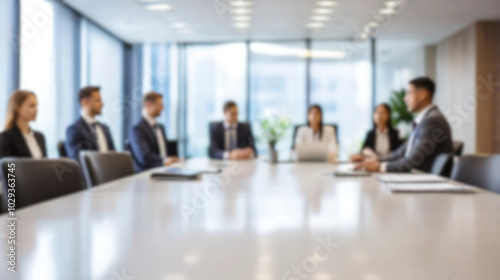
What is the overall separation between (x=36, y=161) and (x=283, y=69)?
27.0ft

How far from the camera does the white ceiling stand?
275 inches

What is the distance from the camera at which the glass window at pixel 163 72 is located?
9.88 m

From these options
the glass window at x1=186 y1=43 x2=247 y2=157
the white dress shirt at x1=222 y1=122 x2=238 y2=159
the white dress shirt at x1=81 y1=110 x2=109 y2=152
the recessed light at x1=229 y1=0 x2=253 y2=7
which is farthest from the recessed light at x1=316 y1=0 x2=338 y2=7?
the white dress shirt at x1=81 y1=110 x2=109 y2=152

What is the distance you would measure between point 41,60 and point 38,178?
516 cm

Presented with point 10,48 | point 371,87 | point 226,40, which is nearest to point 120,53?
point 226,40

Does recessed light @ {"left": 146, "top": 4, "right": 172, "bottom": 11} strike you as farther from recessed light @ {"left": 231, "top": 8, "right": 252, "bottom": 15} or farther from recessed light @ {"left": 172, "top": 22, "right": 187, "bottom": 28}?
recessed light @ {"left": 231, "top": 8, "right": 252, "bottom": 15}

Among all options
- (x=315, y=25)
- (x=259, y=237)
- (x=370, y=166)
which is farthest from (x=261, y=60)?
(x=259, y=237)

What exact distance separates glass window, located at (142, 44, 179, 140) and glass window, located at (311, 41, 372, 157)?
2.99 meters

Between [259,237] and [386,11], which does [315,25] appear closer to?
[386,11]

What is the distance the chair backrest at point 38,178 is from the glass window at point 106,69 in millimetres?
6063

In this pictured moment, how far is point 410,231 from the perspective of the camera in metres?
1.00

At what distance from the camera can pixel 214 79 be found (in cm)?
988

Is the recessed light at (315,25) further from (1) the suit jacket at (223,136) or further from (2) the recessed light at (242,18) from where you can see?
(1) the suit jacket at (223,136)

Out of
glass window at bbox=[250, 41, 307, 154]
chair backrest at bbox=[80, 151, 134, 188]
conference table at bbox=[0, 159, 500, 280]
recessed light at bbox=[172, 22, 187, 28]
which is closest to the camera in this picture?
conference table at bbox=[0, 159, 500, 280]
